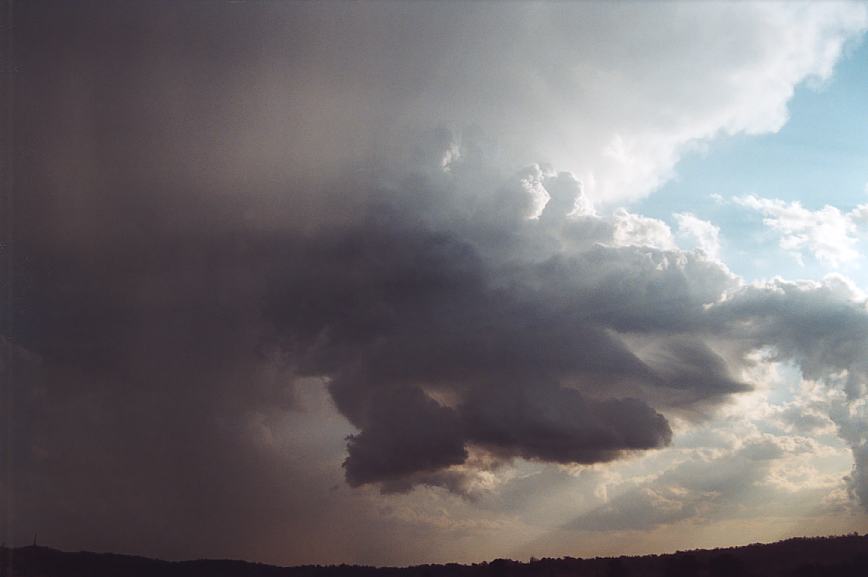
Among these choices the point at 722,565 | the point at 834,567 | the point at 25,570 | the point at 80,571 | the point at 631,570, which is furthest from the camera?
the point at 80,571

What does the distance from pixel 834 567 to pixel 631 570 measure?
152ft

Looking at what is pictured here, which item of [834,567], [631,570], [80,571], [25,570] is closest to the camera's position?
[834,567]

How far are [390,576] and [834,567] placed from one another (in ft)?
350

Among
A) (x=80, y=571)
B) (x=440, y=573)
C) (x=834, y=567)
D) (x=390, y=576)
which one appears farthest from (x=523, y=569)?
(x=80, y=571)

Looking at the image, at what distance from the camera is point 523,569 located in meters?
186

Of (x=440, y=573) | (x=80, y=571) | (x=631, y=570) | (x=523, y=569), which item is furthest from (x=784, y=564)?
(x=80, y=571)

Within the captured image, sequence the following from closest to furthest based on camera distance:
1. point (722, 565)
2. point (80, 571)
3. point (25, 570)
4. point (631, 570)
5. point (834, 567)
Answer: point (834, 567) < point (722, 565) < point (631, 570) < point (25, 570) < point (80, 571)

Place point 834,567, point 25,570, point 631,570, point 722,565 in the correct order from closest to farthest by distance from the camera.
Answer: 1. point 834,567
2. point 722,565
3. point 631,570
4. point 25,570

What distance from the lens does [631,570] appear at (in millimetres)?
163250

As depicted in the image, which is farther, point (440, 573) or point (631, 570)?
point (440, 573)

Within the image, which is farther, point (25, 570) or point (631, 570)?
point (25, 570)

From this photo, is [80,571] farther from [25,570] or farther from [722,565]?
[722,565]

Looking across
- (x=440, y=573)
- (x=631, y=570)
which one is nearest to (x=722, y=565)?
(x=631, y=570)

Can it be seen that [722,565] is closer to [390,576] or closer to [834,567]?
[834,567]
